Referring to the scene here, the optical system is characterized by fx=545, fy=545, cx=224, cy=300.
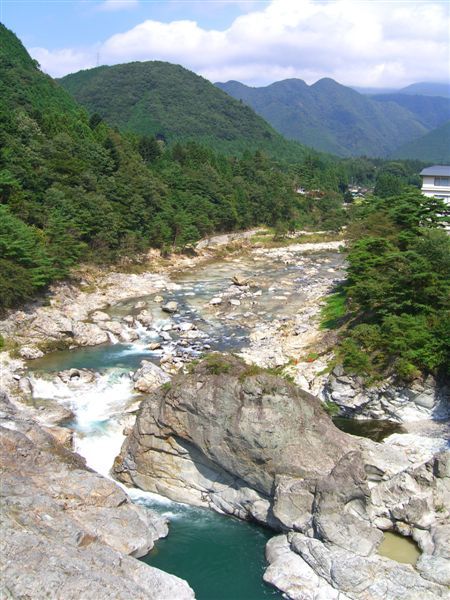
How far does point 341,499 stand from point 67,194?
1255 inches

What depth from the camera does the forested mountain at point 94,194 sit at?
3216 cm

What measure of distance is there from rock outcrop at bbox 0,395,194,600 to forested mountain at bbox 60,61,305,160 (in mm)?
99756

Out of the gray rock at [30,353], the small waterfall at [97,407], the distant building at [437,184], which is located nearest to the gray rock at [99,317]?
the gray rock at [30,353]

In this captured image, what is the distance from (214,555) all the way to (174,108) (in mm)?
120915

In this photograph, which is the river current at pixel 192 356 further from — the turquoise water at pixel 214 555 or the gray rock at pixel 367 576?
the gray rock at pixel 367 576

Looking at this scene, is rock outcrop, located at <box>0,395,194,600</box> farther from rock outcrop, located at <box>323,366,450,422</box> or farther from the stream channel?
rock outcrop, located at <box>323,366,450,422</box>

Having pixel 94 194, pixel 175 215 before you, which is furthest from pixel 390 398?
pixel 175 215

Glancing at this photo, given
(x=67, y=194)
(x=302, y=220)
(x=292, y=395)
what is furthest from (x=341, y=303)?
(x=302, y=220)

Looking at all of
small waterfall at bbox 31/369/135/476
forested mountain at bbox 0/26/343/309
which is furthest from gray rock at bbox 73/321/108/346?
small waterfall at bbox 31/369/135/476

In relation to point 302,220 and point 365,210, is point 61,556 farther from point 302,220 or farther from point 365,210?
point 302,220

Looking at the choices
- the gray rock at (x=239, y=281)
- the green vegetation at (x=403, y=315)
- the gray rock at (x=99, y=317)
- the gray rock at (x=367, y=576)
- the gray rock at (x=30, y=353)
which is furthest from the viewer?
the gray rock at (x=239, y=281)

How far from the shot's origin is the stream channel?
13.1 metres

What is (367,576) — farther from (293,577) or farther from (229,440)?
(229,440)

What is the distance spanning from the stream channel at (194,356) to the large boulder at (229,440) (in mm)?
600
